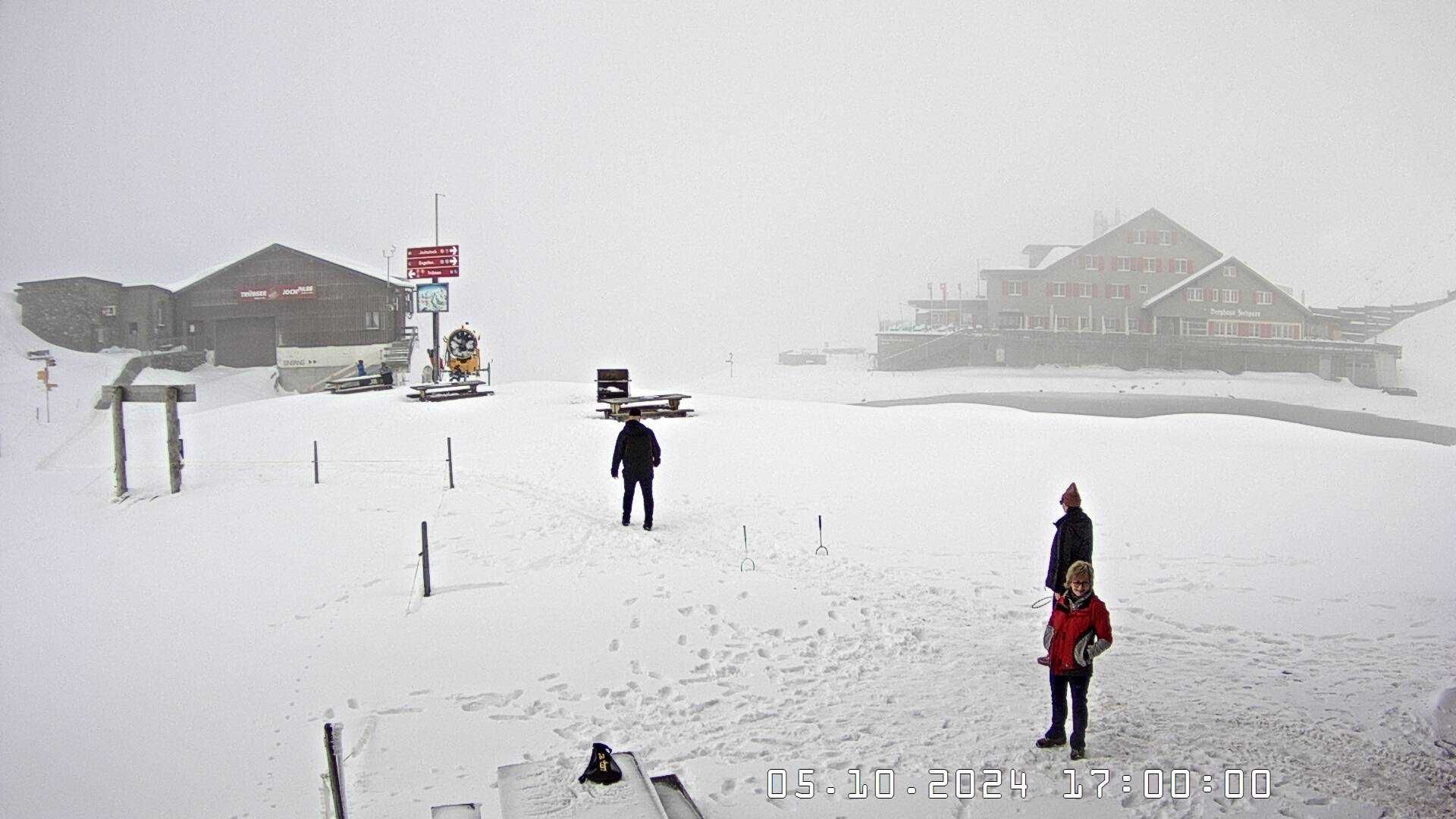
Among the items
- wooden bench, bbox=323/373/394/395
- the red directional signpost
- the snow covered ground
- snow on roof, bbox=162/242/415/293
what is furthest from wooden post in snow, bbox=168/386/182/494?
snow on roof, bbox=162/242/415/293

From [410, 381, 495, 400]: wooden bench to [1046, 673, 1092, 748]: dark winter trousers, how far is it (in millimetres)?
22861

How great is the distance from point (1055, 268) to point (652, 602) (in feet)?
54.6

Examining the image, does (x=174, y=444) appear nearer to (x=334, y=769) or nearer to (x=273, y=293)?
(x=334, y=769)

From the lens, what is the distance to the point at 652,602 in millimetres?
7676

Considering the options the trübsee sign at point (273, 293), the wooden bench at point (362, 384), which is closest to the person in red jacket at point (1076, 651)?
the wooden bench at point (362, 384)

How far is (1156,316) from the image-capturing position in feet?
55.3

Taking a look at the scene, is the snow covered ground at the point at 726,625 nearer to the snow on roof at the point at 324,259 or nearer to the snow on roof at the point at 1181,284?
the snow on roof at the point at 1181,284

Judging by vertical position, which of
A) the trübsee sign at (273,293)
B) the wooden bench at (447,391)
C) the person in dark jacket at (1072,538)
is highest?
the trübsee sign at (273,293)

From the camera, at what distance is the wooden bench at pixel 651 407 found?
2105 cm

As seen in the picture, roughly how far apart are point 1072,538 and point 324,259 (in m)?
35.9

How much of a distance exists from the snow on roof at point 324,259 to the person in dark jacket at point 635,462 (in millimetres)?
27635

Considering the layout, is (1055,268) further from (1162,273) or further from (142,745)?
(142,745)

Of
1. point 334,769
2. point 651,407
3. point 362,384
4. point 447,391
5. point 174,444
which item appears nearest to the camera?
point 334,769

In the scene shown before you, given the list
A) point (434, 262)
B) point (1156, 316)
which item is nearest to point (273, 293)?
point (434, 262)
